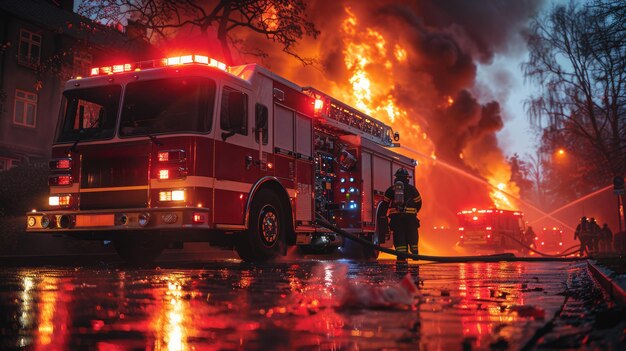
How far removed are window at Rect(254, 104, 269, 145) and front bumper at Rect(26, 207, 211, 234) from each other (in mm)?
1683

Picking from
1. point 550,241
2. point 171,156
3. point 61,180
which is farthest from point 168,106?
point 550,241

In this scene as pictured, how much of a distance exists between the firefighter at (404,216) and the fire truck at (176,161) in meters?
1.92

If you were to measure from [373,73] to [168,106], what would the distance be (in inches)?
869

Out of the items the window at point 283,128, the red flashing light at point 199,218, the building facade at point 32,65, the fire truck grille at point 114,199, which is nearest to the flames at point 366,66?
the building facade at point 32,65

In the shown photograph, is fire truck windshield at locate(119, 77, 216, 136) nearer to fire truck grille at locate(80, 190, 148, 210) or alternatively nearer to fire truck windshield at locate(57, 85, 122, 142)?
fire truck windshield at locate(57, 85, 122, 142)

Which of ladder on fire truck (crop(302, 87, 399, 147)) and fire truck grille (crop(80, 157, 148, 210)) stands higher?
ladder on fire truck (crop(302, 87, 399, 147))

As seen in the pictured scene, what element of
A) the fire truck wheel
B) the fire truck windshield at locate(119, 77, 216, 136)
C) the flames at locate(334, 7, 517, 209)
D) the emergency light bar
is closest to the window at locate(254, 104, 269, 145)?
the emergency light bar

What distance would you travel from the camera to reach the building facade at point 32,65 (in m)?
23.0

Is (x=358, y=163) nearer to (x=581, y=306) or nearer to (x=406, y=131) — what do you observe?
(x=581, y=306)

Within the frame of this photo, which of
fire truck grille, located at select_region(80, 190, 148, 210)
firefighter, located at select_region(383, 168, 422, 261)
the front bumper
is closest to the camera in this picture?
the front bumper

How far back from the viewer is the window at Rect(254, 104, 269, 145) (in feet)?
30.7

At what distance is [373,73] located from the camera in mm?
29859

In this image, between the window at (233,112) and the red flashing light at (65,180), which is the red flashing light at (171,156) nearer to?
the window at (233,112)

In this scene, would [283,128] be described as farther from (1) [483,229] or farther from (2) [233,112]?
(1) [483,229]
